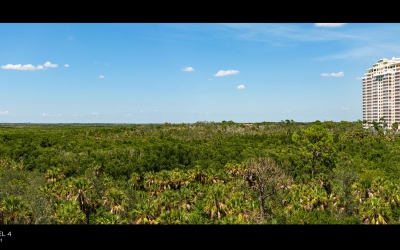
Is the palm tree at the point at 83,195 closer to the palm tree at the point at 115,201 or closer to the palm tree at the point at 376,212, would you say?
the palm tree at the point at 115,201

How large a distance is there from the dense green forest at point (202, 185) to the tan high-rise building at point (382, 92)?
19.9 metres

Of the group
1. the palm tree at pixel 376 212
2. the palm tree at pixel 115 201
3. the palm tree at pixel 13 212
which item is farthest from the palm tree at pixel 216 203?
the palm tree at pixel 13 212

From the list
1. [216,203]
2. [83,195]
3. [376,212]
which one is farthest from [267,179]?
[83,195]

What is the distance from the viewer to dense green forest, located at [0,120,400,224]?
1361 cm

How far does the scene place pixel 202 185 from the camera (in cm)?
2261

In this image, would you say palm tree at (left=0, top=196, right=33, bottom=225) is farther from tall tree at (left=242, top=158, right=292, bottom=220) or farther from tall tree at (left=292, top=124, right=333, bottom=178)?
tall tree at (left=292, top=124, right=333, bottom=178)

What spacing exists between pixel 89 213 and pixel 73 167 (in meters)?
11.3

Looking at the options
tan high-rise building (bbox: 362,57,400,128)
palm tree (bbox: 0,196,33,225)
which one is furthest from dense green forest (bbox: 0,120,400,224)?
tan high-rise building (bbox: 362,57,400,128)

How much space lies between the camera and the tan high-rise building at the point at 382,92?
52781mm
